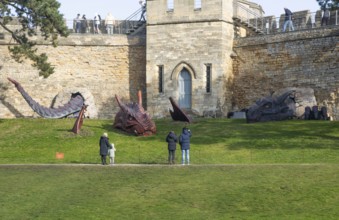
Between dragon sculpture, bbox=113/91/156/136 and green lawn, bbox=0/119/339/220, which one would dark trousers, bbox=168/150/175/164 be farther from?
dragon sculpture, bbox=113/91/156/136

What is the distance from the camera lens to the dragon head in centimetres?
3759

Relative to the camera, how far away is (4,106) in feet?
154

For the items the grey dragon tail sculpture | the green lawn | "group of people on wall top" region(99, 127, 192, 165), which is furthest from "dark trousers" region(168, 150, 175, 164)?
the grey dragon tail sculpture

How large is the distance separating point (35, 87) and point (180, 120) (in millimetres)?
11840

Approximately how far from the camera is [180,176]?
76.9 feet

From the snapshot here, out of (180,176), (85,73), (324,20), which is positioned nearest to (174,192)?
(180,176)

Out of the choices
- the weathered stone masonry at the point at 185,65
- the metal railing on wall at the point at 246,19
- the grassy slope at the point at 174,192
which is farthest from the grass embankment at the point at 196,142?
the metal railing on wall at the point at 246,19

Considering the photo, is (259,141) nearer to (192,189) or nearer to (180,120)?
(180,120)

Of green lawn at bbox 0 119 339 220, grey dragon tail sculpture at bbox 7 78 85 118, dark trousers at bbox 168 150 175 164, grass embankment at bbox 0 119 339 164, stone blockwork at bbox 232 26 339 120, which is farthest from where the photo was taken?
grey dragon tail sculpture at bbox 7 78 85 118

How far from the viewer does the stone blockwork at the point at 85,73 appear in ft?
154

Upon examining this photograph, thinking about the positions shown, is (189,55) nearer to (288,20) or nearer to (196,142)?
(288,20)

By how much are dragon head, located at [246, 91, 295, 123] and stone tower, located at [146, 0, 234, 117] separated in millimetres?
5559

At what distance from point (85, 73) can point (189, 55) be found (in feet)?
22.7

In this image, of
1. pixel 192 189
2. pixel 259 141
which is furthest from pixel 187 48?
pixel 192 189
